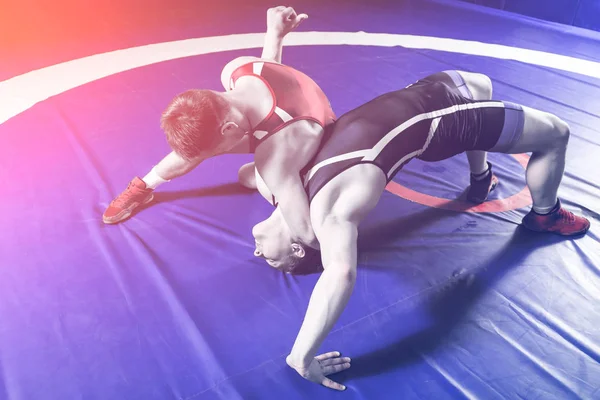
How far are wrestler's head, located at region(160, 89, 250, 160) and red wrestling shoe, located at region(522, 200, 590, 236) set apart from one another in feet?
5.56

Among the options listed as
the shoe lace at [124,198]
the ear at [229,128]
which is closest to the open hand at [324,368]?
the ear at [229,128]

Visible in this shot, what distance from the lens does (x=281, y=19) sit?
8.14ft

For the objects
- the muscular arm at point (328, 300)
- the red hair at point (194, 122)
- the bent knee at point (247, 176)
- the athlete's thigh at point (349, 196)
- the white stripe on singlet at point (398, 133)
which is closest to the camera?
the muscular arm at point (328, 300)

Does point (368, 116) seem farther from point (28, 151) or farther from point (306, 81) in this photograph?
point (28, 151)

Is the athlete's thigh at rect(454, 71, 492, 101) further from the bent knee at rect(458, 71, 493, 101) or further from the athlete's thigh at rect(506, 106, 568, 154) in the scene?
the athlete's thigh at rect(506, 106, 568, 154)

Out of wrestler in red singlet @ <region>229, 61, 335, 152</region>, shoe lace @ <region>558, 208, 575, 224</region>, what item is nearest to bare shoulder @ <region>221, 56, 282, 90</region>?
wrestler in red singlet @ <region>229, 61, 335, 152</region>

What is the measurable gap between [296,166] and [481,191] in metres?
1.35

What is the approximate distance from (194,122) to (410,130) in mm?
961

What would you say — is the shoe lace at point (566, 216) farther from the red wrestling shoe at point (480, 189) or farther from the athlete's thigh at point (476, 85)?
the athlete's thigh at point (476, 85)

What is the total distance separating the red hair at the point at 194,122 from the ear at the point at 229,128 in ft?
0.06

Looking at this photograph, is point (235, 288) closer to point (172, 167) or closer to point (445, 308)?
point (172, 167)

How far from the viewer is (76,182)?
2.97 m

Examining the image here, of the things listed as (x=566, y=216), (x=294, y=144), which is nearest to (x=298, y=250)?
(x=294, y=144)

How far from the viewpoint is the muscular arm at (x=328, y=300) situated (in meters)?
1.73
